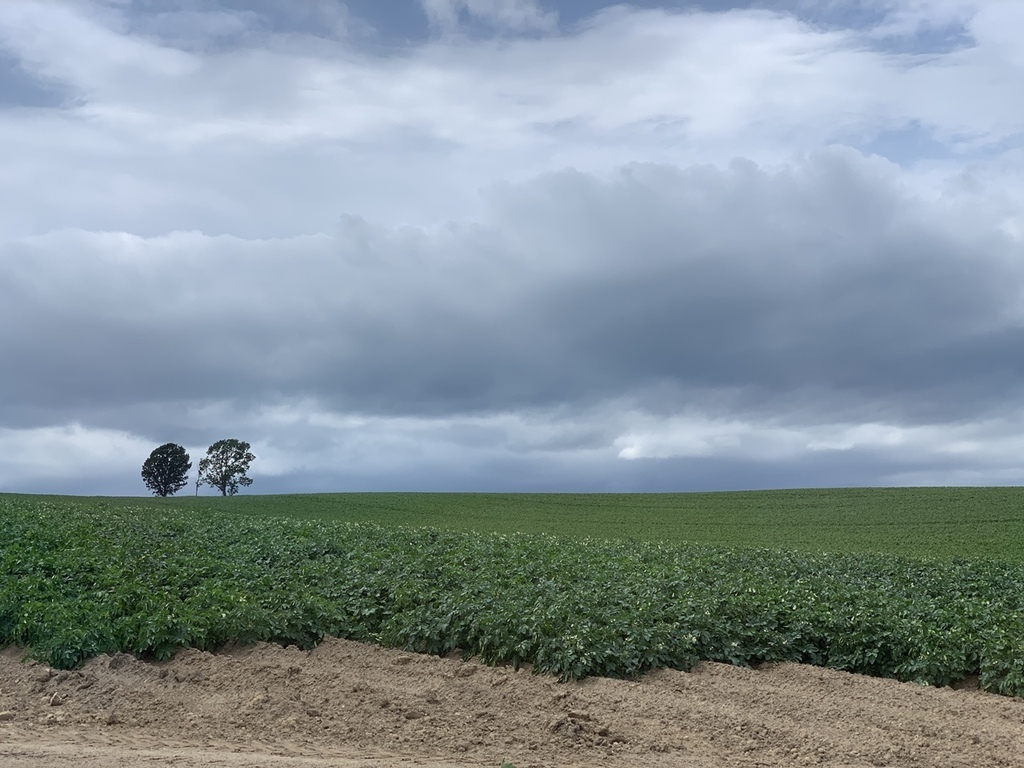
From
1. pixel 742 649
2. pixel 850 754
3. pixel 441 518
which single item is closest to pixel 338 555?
pixel 742 649

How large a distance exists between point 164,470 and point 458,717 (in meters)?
80.6

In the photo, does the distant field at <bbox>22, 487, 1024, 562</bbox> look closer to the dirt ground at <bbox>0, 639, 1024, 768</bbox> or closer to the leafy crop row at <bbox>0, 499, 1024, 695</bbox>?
the leafy crop row at <bbox>0, 499, 1024, 695</bbox>

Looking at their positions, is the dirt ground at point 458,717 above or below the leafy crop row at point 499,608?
below

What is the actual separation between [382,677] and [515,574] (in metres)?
6.07

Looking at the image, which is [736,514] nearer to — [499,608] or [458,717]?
[499,608]

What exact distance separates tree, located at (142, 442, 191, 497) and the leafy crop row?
65.9 metres

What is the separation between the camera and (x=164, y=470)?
84312 millimetres

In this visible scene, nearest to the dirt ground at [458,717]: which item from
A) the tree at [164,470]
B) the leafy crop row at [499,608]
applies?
the leafy crop row at [499,608]

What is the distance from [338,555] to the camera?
826 inches

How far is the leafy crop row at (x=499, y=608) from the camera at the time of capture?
1268 cm

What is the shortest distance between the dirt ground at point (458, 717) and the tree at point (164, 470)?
75.7 metres

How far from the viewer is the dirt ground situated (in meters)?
9.23

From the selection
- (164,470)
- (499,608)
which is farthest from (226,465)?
(499,608)

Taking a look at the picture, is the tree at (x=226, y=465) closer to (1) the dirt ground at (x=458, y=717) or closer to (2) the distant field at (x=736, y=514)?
(2) the distant field at (x=736, y=514)
